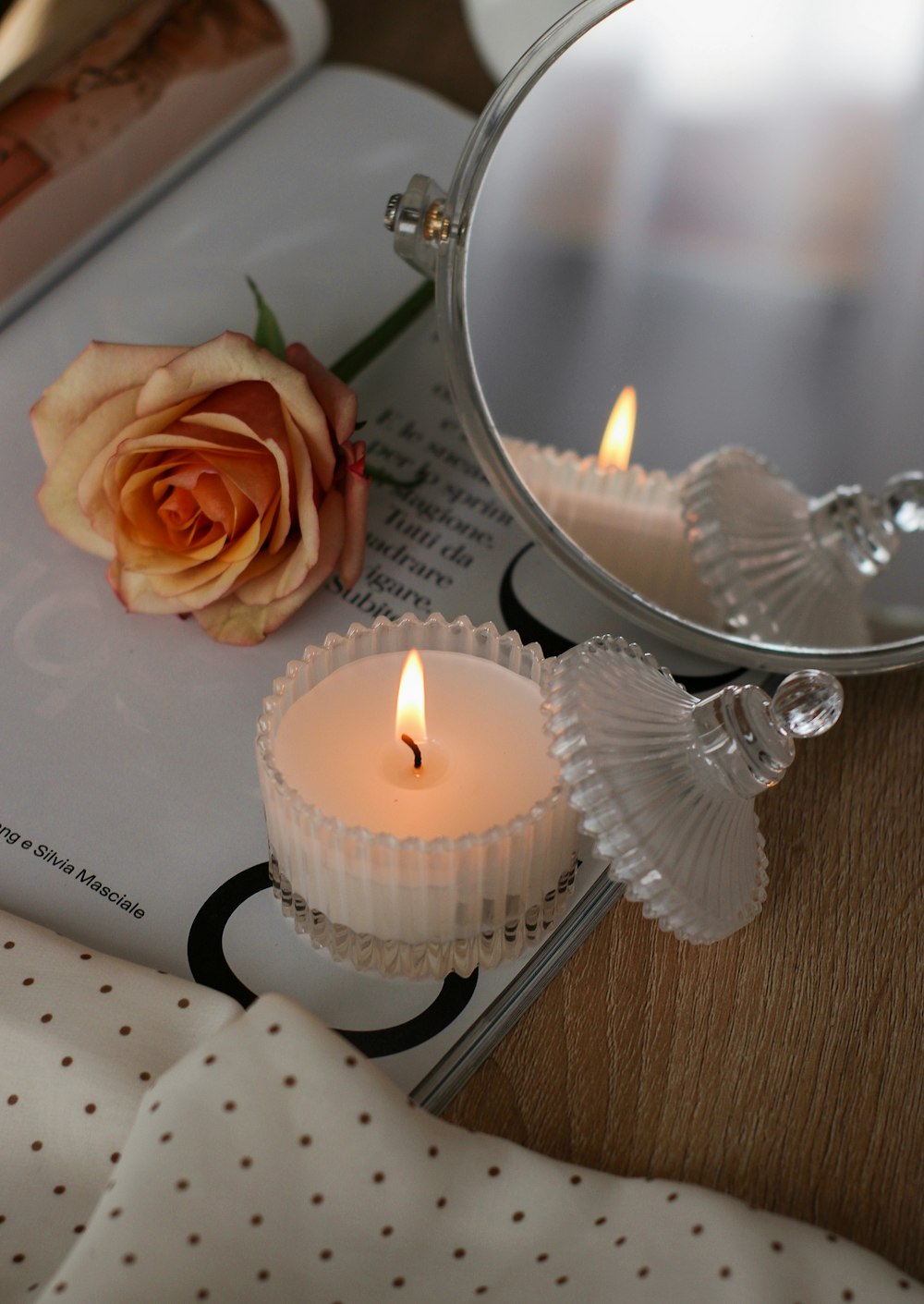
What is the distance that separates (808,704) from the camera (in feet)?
1.06

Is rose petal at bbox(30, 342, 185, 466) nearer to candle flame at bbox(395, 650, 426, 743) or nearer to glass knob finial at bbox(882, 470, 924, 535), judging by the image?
candle flame at bbox(395, 650, 426, 743)

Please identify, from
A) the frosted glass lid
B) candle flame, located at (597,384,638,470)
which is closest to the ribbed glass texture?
the frosted glass lid

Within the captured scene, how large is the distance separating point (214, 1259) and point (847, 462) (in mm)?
329

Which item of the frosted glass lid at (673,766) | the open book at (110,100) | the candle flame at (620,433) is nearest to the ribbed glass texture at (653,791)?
the frosted glass lid at (673,766)

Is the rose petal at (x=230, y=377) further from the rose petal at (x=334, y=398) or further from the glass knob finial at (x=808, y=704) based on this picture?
the glass knob finial at (x=808, y=704)

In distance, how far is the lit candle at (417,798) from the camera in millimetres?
321

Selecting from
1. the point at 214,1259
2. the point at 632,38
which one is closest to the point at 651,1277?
the point at 214,1259

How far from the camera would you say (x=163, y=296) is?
52cm

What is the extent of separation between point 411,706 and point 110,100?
1.10 feet

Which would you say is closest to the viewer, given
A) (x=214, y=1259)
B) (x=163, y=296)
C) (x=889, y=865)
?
(x=214, y=1259)

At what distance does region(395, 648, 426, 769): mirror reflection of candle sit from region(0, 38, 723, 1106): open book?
6 cm

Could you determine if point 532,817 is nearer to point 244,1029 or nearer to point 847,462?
point 244,1029

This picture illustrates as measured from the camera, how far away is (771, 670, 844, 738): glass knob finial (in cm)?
32

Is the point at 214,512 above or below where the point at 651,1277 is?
above
